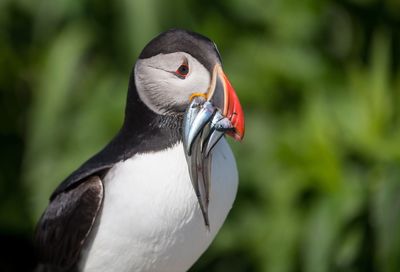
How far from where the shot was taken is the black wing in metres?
2.45

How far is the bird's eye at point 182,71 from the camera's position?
7.63 ft

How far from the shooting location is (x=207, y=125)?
2291 millimetres

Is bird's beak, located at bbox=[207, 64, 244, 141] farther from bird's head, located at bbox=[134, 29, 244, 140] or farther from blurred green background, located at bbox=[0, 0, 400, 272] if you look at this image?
blurred green background, located at bbox=[0, 0, 400, 272]

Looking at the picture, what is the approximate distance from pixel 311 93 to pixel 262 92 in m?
0.16

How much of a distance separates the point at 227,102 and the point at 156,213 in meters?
0.26

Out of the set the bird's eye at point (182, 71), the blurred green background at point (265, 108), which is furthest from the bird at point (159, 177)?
the blurred green background at point (265, 108)

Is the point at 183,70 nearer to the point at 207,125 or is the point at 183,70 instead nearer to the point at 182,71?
the point at 182,71

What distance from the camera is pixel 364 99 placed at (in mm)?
3926

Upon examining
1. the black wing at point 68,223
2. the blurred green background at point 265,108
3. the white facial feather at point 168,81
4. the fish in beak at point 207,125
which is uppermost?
the white facial feather at point 168,81

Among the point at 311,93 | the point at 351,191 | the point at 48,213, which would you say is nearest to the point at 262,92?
the point at 311,93

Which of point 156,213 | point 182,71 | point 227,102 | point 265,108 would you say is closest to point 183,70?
point 182,71

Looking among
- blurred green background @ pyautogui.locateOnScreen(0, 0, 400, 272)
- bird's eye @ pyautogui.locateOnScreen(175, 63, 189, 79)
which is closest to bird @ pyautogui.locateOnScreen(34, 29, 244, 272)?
bird's eye @ pyautogui.locateOnScreen(175, 63, 189, 79)

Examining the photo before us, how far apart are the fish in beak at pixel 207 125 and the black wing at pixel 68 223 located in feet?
0.76

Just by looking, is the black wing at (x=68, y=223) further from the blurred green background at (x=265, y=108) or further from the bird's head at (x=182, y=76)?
the blurred green background at (x=265, y=108)
